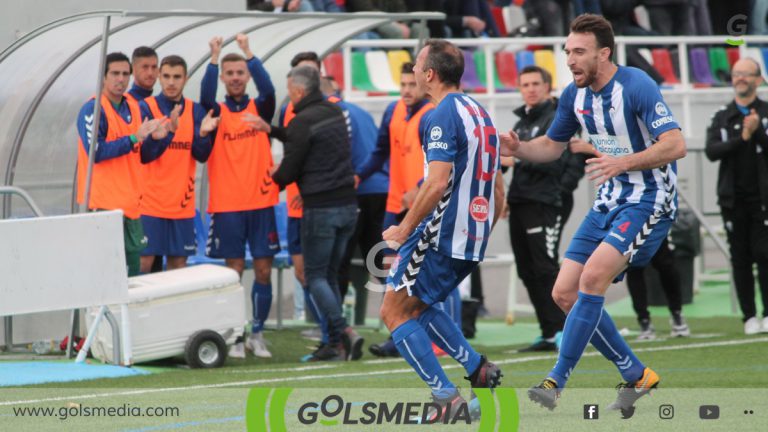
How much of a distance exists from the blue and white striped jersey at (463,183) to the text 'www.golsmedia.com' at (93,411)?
176 cm

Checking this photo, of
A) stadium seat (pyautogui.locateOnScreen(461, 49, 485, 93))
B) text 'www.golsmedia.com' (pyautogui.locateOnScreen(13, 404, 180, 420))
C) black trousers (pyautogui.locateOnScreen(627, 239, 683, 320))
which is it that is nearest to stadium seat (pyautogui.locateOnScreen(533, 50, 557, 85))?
stadium seat (pyautogui.locateOnScreen(461, 49, 485, 93))

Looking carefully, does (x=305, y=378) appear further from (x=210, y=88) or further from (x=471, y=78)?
(x=471, y=78)

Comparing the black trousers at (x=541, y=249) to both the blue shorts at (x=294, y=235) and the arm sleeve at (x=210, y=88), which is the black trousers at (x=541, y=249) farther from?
the arm sleeve at (x=210, y=88)

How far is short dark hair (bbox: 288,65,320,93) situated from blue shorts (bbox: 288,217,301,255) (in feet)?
4.80

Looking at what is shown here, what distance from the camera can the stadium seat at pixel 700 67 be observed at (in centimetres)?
1991

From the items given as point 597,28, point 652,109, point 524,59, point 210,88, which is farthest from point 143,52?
point 524,59

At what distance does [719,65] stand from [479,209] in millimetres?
13536

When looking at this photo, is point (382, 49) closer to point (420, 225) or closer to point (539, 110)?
point (539, 110)

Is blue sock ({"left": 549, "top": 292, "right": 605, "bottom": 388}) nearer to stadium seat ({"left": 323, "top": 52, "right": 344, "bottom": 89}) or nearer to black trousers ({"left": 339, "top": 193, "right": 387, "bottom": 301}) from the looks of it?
black trousers ({"left": 339, "top": 193, "right": 387, "bottom": 301})

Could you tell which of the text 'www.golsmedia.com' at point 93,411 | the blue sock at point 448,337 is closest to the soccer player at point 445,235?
the blue sock at point 448,337

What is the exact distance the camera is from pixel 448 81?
7582 millimetres

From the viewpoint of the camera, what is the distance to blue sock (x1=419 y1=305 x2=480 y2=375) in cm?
746

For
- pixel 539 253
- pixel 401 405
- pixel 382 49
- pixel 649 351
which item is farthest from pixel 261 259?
pixel 382 49

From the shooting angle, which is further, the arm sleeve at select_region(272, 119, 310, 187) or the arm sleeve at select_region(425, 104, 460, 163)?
the arm sleeve at select_region(272, 119, 310, 187)
